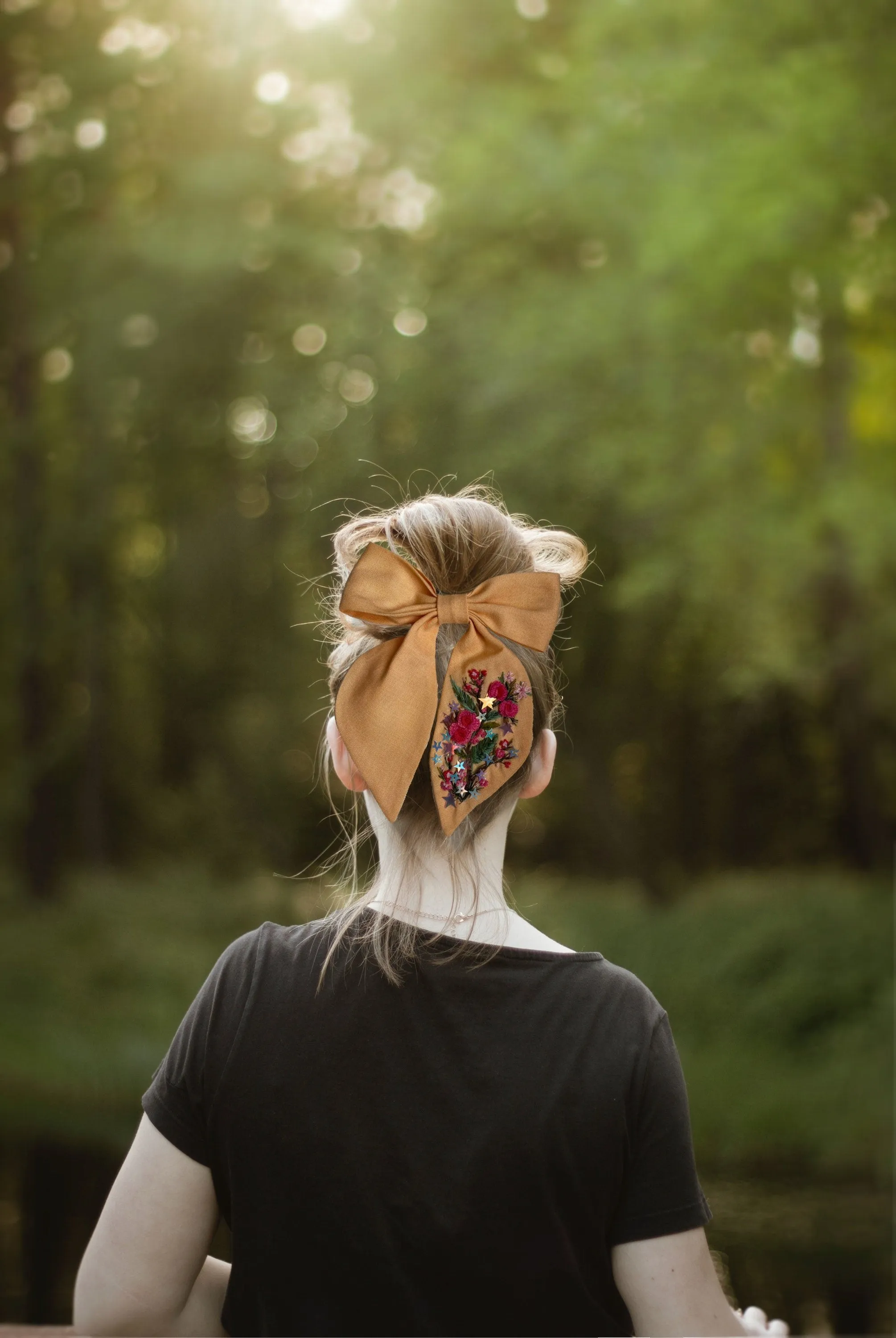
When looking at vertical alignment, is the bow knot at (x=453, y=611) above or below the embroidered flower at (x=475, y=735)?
above

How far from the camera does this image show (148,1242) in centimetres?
111

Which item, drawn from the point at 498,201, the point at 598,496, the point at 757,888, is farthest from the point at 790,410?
the point at 757,888

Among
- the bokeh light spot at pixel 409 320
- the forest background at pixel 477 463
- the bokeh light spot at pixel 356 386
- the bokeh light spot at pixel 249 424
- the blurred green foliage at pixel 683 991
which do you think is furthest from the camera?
the bokeh light spot at pixel 249 424

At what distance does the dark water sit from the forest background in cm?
5

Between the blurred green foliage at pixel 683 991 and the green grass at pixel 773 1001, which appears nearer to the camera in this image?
the green grass at pixel 773 1001

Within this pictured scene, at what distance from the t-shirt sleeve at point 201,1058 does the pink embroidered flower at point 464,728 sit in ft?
0.88

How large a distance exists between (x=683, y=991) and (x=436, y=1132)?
670cm

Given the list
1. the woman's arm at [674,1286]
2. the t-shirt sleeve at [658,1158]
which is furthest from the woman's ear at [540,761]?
the woman's arm at [674,1286]

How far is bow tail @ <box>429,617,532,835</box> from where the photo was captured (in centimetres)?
116

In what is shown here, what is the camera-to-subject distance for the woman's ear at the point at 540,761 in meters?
1.24

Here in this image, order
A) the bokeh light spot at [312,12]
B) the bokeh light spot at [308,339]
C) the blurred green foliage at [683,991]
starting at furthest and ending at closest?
the bokeh light spot at [308,339], the bokeh light spot at [312,12], the blurred green foliage at [683,991]

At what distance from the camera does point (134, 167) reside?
30.9 ft

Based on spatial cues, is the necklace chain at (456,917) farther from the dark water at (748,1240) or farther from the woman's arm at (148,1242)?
the dark water at (748,1240)

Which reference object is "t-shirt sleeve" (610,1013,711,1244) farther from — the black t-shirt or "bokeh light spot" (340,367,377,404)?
"bokeh light spot" (340,367,377,404)
